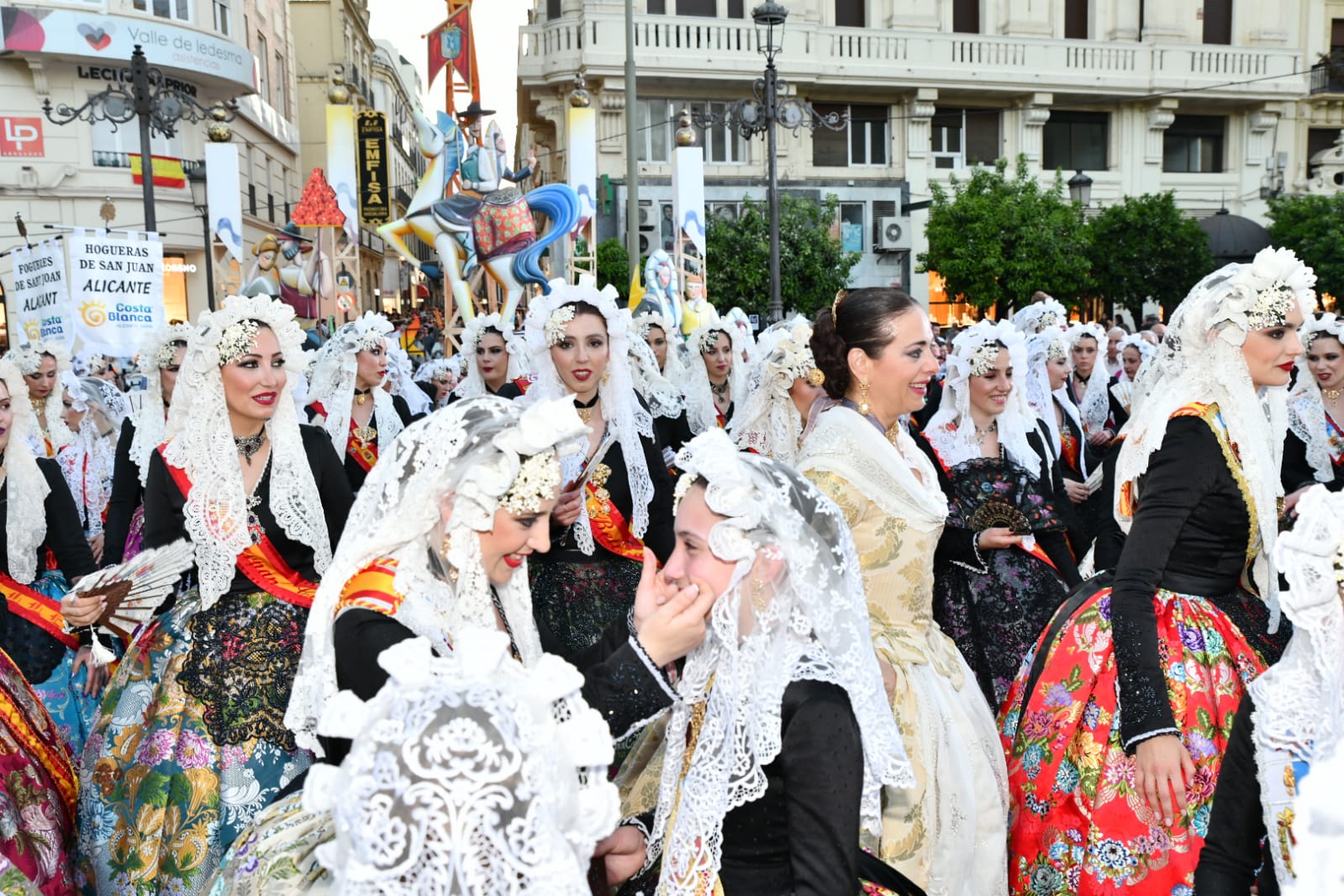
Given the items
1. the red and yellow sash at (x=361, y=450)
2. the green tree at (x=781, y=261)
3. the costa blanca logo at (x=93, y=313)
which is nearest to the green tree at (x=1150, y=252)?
the green tree at (x=781, y=261)

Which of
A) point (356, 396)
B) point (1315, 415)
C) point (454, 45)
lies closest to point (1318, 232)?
point (454, 45)

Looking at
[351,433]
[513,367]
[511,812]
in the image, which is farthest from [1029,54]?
[511,812]

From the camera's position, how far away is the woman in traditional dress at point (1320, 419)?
19.6ft

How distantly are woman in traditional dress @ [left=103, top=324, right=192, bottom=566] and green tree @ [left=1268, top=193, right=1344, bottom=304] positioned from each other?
25.7 meters

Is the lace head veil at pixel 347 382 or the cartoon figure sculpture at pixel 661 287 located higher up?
the cartoon figure sculpture at pixel 661 287

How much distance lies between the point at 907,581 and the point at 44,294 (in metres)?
9.51

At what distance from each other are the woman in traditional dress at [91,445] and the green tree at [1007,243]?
18.5 metres

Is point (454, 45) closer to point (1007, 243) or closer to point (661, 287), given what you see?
point (661, 287)

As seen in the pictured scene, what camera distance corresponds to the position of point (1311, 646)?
1.98 metres

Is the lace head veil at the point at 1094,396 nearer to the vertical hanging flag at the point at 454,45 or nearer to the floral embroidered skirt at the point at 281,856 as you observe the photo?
the floral embroidered skirt at the point at 281,856

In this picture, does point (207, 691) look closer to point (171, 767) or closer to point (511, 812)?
point (171, 767)

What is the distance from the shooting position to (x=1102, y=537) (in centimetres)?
421

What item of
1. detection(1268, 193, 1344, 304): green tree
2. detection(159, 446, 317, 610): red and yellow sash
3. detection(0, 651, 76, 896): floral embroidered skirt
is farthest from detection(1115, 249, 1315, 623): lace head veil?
detection(1268, 193, 1344, 304): green tree

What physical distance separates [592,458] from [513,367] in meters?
4.31
